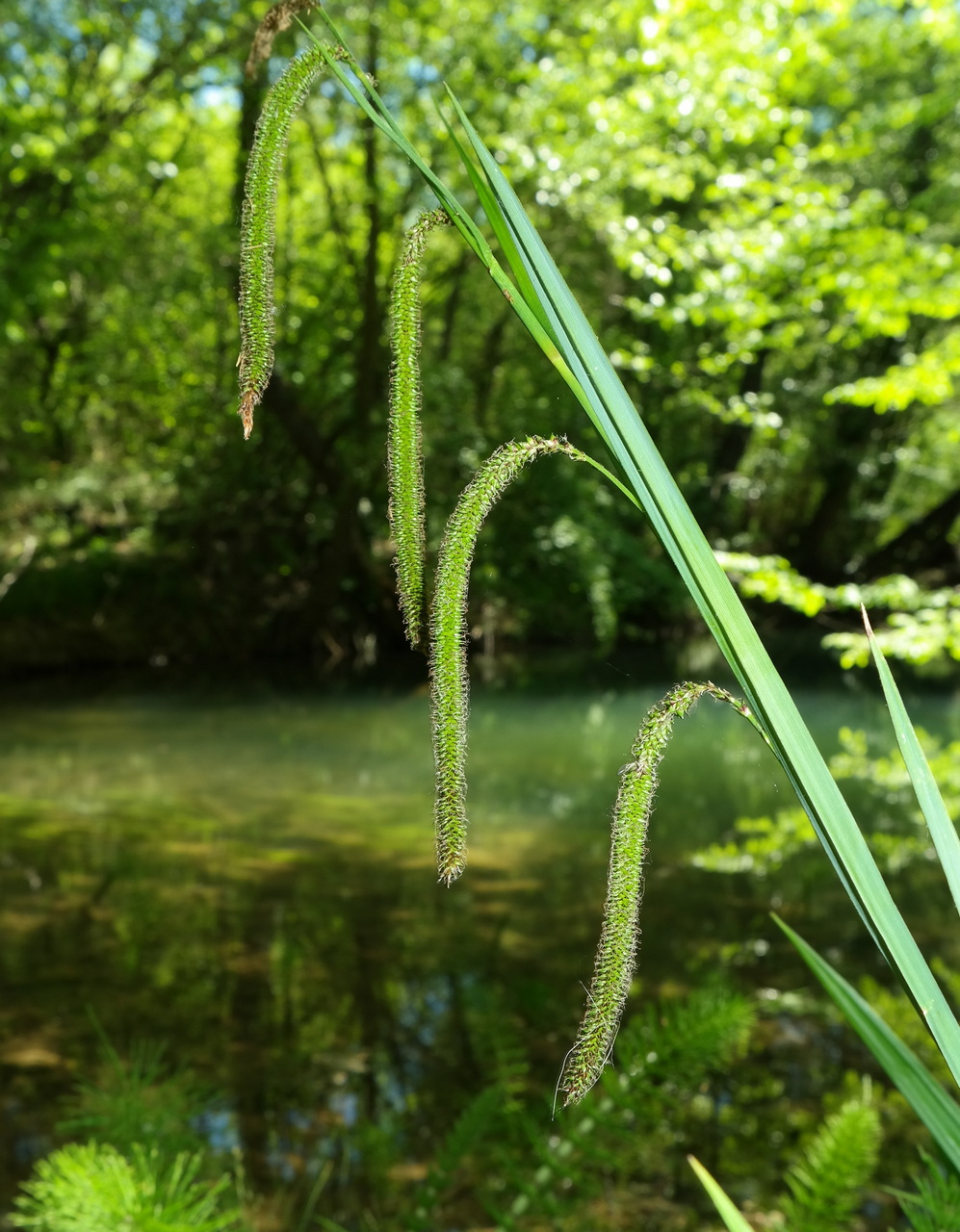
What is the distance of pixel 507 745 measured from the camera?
33.8 feet

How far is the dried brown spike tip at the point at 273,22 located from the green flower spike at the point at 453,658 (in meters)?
0.23

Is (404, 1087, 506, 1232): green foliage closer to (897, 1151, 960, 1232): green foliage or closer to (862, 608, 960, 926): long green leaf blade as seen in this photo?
(897, 1151, 960, 1232): green foliage

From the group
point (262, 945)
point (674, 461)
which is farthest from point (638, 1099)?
point (674, 461)

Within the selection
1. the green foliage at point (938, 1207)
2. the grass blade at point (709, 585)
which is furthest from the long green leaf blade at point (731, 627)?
the green foliage at point (938, 1207)

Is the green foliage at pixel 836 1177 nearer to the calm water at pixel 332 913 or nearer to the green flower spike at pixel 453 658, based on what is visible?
the calm water at pixel 332 913

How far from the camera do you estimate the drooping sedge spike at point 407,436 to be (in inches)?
21.8

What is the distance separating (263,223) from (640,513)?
9.2 inches

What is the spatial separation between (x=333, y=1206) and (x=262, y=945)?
2.14 m

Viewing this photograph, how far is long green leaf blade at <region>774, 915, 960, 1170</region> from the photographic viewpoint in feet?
1.87

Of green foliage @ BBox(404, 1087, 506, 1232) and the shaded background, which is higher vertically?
the shaded background

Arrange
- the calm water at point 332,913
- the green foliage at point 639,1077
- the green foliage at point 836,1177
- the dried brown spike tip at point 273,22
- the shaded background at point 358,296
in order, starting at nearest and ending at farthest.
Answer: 1. the dried brown spike tip at point 273,22
2. the green foliage at point 836,1177
3. the green foliage at point 639,1077
4. the calm water at point 332,913
5. the shaded background at point 358,296

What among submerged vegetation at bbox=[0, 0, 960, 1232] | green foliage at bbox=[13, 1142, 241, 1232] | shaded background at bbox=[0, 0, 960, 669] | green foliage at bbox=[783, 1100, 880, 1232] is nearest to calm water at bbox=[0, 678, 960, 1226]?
submerged vegetation at bbox=[0, 0, 960, 1232]

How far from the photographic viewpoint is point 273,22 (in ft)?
2.03

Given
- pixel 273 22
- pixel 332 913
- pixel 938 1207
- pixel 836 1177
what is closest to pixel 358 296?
pixel 332 913
